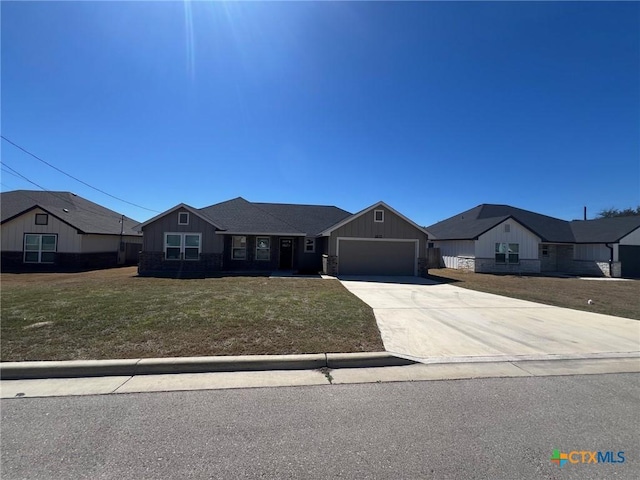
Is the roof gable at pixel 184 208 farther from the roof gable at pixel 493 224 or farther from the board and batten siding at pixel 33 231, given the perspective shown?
the roof gable at pixel 493 224

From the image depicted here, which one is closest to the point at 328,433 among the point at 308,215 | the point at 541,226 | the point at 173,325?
the point at 173,325

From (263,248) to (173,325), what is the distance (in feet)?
47.9

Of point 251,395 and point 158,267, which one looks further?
point 158,267

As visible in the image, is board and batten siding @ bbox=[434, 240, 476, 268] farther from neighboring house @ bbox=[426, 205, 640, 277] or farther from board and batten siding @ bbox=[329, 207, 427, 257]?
board and batten siding @ bbox=[329, 207, 427, 257]

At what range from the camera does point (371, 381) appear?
435cm

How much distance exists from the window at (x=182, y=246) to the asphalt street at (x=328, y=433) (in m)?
16.2

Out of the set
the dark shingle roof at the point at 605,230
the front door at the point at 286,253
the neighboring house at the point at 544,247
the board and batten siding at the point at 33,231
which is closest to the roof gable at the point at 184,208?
the front door at the point at 286,253

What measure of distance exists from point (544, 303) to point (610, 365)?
20.5ft

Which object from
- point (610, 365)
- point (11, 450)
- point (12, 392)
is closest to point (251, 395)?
point (11, 450)

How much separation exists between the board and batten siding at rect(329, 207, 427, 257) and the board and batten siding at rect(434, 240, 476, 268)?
6.89 meters

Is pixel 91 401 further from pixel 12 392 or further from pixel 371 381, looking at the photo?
pixel 371 381

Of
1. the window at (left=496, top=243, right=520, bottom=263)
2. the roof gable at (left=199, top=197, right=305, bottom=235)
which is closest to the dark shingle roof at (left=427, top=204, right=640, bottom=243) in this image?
the window at (left=496, top=243, right=520, bottom=263)

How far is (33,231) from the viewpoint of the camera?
20.8m

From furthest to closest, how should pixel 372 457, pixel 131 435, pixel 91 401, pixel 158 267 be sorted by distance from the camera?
pixel 158 267 < pixel 91 401 < pixel 131 435 < pixel 372 457
